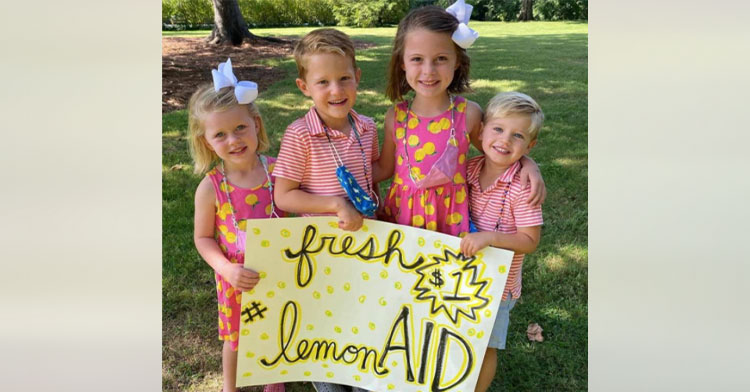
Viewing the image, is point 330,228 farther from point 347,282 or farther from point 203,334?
point 203,334

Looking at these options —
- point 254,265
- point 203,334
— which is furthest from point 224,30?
point 254,265

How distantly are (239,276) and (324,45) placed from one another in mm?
914

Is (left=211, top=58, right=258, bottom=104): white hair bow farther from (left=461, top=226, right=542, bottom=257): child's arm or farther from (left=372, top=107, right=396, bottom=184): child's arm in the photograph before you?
(left=461, top=226, right=542, bottom=257): child's arm

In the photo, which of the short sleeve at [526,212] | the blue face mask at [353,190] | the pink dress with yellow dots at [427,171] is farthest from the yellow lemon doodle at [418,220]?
the short sleeve at [526,212]

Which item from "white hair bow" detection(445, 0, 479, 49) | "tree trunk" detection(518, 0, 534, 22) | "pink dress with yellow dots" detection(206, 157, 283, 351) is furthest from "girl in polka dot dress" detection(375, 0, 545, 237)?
"tree trunk" detection(518, 0, 534, 22)

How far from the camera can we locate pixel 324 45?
218 cm

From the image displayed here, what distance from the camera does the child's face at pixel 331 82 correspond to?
2189 mm

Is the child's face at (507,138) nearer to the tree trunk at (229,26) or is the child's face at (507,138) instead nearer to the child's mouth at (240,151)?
the child's mouth at (240,151)

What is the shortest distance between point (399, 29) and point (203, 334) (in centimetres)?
180

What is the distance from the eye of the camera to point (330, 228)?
2.31m

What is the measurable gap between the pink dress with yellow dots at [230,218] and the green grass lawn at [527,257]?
0.48 m

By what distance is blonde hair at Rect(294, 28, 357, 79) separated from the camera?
7.17 ft

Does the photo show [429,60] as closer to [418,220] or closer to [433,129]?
[433,129]

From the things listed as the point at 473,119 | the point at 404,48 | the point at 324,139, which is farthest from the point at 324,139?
the point at 473,119
